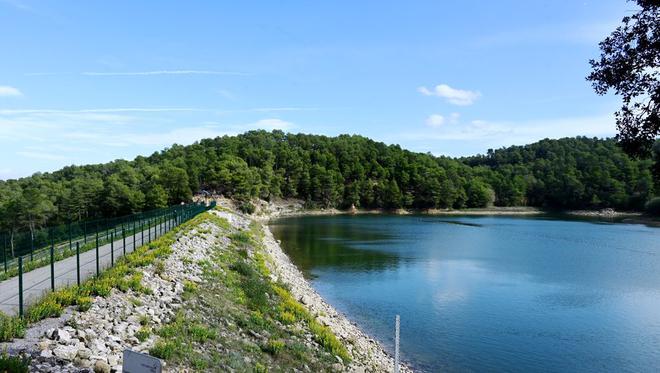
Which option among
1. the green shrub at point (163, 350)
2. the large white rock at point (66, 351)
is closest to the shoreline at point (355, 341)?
the green shrub at point (163, 350)

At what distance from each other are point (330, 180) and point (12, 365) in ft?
495

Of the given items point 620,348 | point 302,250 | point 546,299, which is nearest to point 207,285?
point 620,348

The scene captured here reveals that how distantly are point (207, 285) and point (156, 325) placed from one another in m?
7.20

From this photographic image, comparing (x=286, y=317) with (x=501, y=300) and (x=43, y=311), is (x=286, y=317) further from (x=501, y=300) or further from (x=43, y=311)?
(x=501, y=300)

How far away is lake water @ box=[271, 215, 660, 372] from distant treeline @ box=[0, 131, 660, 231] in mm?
67181

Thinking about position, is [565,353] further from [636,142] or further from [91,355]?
[91,355]

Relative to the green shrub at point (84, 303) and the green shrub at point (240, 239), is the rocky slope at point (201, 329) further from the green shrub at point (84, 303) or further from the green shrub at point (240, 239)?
the green shrub at point (240, 239)

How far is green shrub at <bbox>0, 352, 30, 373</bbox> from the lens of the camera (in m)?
8.50

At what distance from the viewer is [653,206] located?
438ft

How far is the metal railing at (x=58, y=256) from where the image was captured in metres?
16.1

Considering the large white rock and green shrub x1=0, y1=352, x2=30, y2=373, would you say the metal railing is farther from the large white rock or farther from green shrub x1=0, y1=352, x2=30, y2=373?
green shrub x1=0, y1=352, x2=30, y2=373

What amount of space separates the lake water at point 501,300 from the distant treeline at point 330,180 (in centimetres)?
6718

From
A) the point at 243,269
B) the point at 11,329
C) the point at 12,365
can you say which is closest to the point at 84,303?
the point at 11,329

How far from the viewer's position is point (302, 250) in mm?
59031
